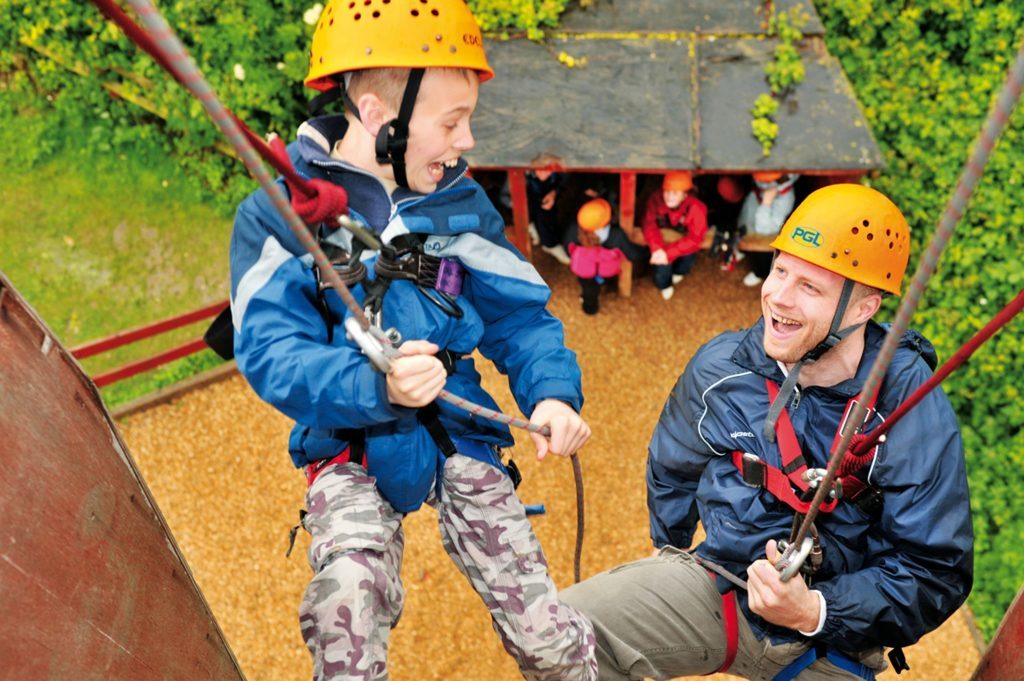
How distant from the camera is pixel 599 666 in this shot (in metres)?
3.26

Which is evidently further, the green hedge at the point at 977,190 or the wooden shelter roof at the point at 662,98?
the wooden shelter roof at the point at 662,98

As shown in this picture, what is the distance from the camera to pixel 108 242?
305 inches

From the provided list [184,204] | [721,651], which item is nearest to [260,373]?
[721,651]

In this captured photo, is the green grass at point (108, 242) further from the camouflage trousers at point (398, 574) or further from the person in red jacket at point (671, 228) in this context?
the camouflage trousers at point (398, 574)

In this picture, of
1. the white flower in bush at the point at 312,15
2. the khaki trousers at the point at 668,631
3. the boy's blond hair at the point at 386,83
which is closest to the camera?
the boy's blond hair at the point at 386,83

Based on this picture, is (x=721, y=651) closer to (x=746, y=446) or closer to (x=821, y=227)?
(x=746, y=446)

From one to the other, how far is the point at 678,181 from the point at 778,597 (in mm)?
4212

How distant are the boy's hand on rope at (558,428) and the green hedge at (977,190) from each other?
13.6 ft

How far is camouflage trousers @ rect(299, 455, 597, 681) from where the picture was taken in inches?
98.5

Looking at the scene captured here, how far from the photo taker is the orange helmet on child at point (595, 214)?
6590mm

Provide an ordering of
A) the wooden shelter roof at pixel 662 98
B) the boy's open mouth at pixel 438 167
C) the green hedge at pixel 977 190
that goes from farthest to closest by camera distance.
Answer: the wooden shelter roof at pixel 662 98 < the green hedge at pixel 977 190 < the boy's open mouth at pixel 438 167

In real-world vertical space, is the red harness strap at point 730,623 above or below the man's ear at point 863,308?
below

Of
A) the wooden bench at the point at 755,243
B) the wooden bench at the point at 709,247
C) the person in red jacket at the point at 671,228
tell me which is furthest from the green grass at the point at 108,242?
the wooden bench at the point at 755,243

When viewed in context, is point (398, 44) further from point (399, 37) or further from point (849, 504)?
point (849, 504)
